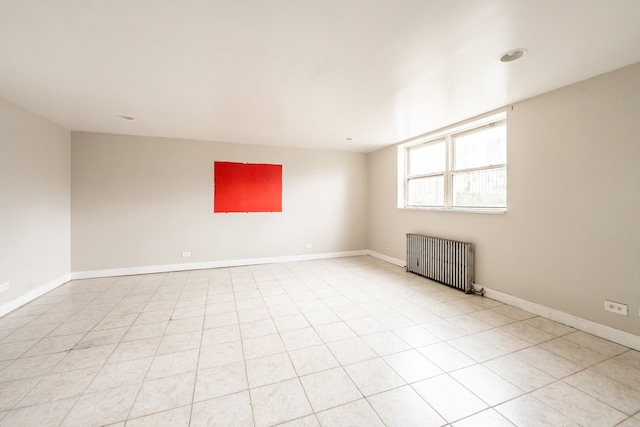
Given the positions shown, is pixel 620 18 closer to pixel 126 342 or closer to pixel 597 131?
pixel 597 131

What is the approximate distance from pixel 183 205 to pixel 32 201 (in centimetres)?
196

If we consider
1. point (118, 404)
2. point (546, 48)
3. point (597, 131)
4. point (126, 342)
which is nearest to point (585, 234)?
point (597, 131)

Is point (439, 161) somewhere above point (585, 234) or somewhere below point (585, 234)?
above

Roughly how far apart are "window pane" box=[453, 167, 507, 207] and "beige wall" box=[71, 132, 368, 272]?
2592mm

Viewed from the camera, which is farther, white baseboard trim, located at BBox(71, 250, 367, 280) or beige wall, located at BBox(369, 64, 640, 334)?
white baseboard trim, located at BBox(71, 250, 367, 280)

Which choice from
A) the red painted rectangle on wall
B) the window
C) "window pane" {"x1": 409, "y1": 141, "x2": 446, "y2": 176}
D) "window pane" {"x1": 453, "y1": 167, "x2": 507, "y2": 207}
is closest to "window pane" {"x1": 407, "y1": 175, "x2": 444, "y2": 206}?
the window

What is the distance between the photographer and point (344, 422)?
1.50m

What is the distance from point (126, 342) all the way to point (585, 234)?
475 cm

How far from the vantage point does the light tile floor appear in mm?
1579

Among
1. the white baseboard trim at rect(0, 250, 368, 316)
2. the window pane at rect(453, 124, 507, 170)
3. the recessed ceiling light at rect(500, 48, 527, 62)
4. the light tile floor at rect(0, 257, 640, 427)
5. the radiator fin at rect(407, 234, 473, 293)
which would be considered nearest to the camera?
the light tile floor at rect(0, 257, 640, 427)

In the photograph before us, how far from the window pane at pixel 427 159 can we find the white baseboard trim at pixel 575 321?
2.25m

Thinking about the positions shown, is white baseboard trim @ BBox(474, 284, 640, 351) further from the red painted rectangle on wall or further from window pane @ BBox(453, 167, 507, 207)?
the red painted rectangle on wall

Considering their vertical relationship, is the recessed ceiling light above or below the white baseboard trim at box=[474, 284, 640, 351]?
above

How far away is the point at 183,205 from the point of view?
16.1 ft
